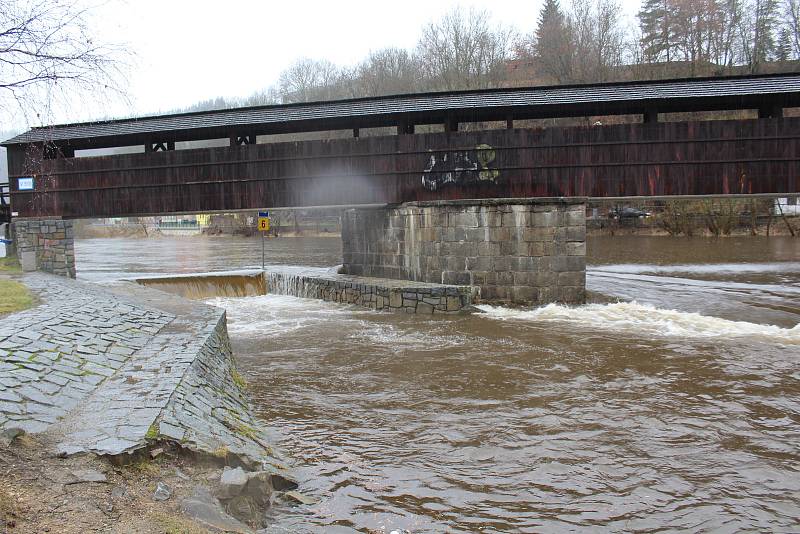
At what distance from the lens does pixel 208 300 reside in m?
16.9

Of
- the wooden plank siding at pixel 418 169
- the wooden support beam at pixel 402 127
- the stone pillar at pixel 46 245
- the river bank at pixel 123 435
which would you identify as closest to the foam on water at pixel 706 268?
the wooden plank siding at pixel 418 169

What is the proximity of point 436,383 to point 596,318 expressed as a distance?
5611 millimetres

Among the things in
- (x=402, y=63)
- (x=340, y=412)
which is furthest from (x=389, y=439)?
(x=402, y=63)

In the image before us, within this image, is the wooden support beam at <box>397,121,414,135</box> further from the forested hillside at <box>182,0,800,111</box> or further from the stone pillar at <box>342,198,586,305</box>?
the forested hillside at <box>182,0,800,111</box>

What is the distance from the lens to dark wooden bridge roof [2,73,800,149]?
47.1 feet

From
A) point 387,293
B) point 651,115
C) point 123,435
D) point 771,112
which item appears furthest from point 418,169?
point 123,435

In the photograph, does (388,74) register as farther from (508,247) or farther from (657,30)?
(508,247)

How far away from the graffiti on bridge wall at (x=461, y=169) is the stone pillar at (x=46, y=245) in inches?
386

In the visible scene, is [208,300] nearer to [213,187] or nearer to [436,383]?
[213,187]

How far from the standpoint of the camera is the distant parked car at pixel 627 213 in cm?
4156

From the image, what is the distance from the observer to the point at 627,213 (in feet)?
139

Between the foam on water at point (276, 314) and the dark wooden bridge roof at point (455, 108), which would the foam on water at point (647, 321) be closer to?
the foam on water at point (276, 314)

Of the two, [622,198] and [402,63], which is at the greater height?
[402,63]

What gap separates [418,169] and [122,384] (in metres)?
11.0
